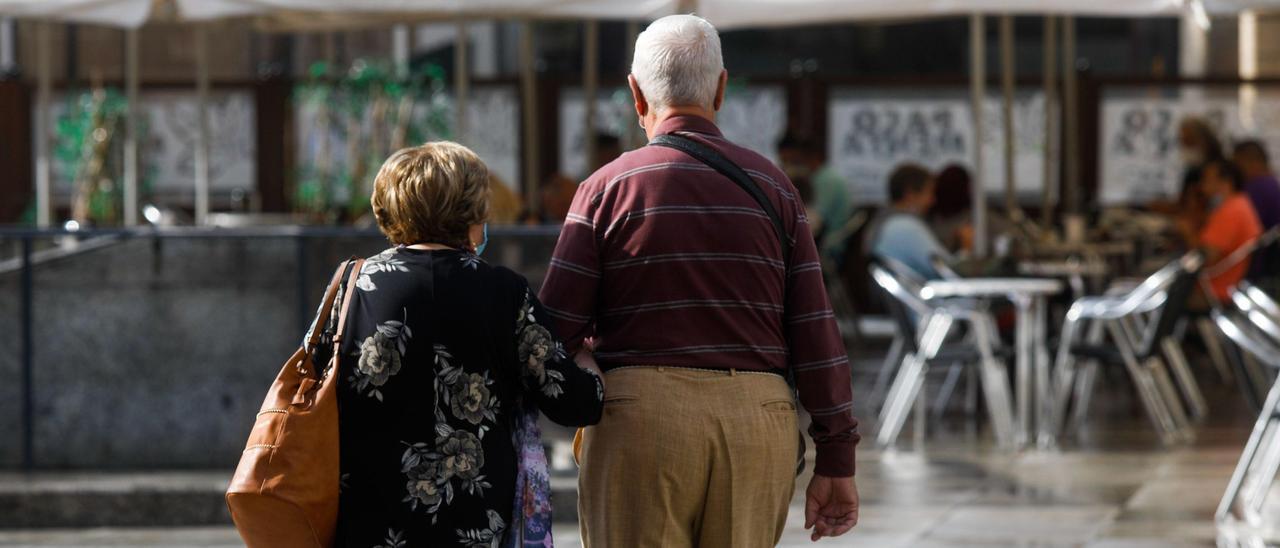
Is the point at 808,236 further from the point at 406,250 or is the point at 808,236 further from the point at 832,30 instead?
the point at 832,30

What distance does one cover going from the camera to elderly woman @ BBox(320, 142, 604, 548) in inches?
146

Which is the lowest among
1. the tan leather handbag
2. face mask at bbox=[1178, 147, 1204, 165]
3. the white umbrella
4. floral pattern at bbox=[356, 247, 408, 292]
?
the tan leather handbag

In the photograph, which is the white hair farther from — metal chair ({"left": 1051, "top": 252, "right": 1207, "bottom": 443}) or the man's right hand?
metal chair ({"left": 1051, "top": 252, "right": 1207, "bottom": 443})

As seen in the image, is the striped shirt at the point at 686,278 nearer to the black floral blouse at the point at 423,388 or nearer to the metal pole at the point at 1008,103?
the black floral blouse at the point at 423,388

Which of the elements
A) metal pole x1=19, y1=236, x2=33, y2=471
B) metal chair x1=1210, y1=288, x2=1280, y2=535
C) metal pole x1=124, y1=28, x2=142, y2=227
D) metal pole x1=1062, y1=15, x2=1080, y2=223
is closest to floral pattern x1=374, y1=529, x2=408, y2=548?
metal chair x1=1210, y1=288, x2=1280, y2=535

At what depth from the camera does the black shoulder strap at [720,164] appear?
3668mm

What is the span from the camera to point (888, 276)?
34.1ft

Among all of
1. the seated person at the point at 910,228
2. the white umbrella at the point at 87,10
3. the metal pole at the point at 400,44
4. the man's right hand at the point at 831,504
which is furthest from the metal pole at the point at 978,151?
the metal pole at the point at 400,44

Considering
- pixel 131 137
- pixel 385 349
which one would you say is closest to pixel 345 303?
pixel 385 349

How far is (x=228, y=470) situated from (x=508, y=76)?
32.0 feet

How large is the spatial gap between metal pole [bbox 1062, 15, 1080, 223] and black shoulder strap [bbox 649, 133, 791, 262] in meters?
13.4

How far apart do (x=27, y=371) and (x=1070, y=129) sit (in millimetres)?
10743

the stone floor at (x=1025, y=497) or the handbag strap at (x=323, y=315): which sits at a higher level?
the handbag strap at (x=323, y=315)

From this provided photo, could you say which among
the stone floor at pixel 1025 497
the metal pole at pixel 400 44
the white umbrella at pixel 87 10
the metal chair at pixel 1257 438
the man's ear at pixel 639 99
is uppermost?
the metal pole at pixel 400 44
